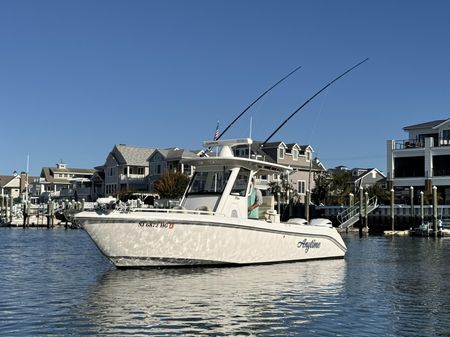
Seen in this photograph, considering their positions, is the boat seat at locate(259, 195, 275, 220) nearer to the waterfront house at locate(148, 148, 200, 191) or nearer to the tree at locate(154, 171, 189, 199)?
the tree at locate(154, 171, 189, 199)

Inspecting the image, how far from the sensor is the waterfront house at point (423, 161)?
6825 centimetres

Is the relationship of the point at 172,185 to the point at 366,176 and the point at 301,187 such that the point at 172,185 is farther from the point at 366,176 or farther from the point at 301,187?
the point at 366,176

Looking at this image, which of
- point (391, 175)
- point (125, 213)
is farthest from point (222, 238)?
point (391, 175)

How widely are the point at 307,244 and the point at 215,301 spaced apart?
10.6m

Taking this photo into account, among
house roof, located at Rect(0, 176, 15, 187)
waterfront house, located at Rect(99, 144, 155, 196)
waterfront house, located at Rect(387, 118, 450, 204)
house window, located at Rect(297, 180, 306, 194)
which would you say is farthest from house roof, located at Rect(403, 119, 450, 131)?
house roof, located at Rect(0, 176, 15, 187)

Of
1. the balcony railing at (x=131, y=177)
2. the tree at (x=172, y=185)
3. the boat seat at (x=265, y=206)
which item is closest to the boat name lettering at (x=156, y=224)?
the boat seat at (x=265, y=206)

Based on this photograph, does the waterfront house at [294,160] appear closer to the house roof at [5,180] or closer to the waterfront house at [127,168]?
the waterfront house at [127,168]

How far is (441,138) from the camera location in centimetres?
7019

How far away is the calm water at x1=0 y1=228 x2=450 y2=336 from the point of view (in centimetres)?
1197

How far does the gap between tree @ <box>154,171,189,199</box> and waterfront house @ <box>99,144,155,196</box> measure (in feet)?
54.0

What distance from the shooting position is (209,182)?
23.5m

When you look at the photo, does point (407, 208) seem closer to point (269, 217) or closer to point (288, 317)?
point (269, 217)

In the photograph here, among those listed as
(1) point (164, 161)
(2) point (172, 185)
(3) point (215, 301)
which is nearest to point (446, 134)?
(2) point (172, 185)

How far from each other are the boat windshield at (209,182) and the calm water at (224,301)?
320cm
